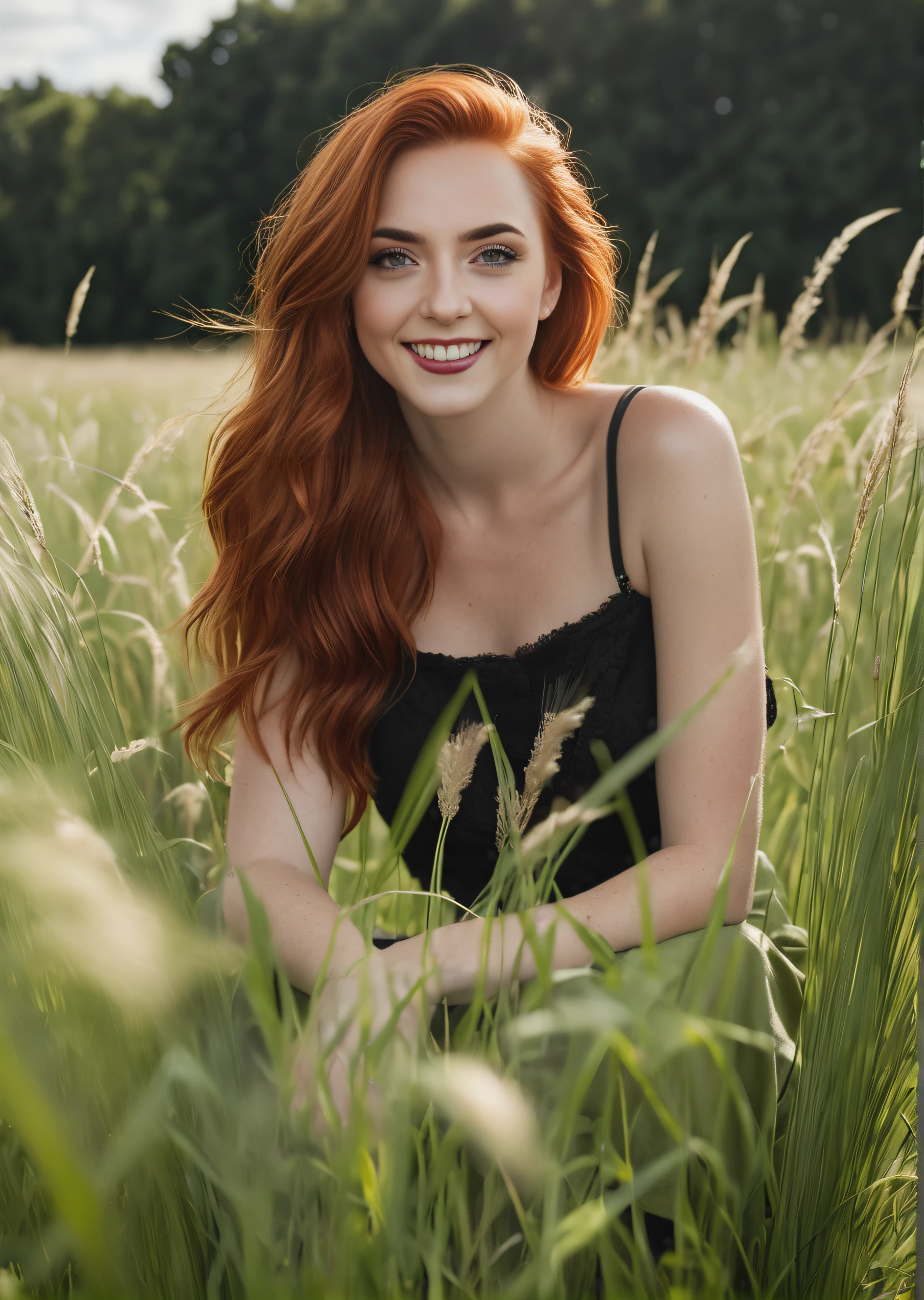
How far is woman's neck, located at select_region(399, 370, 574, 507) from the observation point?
60.5 inches

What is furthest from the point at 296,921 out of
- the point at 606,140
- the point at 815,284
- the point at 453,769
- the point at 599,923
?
the point at 606,140

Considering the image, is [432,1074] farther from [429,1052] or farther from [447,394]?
[447,394]

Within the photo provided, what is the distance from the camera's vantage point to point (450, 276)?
53.8 inches

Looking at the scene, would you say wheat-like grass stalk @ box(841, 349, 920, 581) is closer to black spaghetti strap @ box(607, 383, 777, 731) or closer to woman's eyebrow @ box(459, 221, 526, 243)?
black spaghetti strap @ box(607, 383, 777, 731)

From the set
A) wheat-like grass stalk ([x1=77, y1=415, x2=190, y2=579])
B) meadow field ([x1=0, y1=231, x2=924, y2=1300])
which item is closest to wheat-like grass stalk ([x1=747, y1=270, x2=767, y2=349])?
meadow field ([x1=0, y1=231, x2=924, y2=1300])

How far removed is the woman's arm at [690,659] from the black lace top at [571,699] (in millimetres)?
62

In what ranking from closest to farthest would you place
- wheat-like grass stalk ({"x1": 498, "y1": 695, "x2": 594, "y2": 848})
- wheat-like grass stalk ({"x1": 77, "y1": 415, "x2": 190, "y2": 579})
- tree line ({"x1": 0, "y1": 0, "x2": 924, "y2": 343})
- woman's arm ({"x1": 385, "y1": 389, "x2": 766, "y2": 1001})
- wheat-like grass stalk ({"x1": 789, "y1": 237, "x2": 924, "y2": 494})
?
1. wheat-like grass stalk ({"x1": 498, "y1": 695, "x2": 594, "y2": 848})
2. woman's arm ({"x1": 385, "y1": 389, "x2": 766, "y2": 1001})
3. wheat-like grass stalk ({"x1": 77, "y1": 415, "x2": 190, "y2": 579})
4. wheat-like grass stalk ({"x1": 789, "y1": 237, "x2": 924, "y2": 494})
5. tree line ({"x1": 0, "y1": 0, "x2": 924, "y2": 343})

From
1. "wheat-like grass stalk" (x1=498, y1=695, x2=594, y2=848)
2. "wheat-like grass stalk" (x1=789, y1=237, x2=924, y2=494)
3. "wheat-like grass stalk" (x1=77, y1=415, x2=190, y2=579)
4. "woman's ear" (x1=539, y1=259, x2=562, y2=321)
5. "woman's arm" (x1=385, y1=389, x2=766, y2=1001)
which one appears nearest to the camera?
"wheat-like grass stalk" (x1=498, y1=695, x2=594, y2=848)

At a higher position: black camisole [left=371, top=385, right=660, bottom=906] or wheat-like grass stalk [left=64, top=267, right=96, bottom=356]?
wheat-like grass stalk [left=64, top=267, right=96, bottom=356]

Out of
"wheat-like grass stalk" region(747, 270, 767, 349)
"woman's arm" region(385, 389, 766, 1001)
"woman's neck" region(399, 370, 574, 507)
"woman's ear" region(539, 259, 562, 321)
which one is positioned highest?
"wheat-like grass stalk" region(747, 270, 767, 349)

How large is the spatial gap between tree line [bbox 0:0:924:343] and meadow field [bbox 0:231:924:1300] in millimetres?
5148

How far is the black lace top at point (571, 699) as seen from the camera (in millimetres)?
1441

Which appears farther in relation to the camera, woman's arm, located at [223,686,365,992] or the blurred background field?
woman's arm, located at [223,686,365,992]

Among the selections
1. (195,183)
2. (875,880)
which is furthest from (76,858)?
(195,183)
